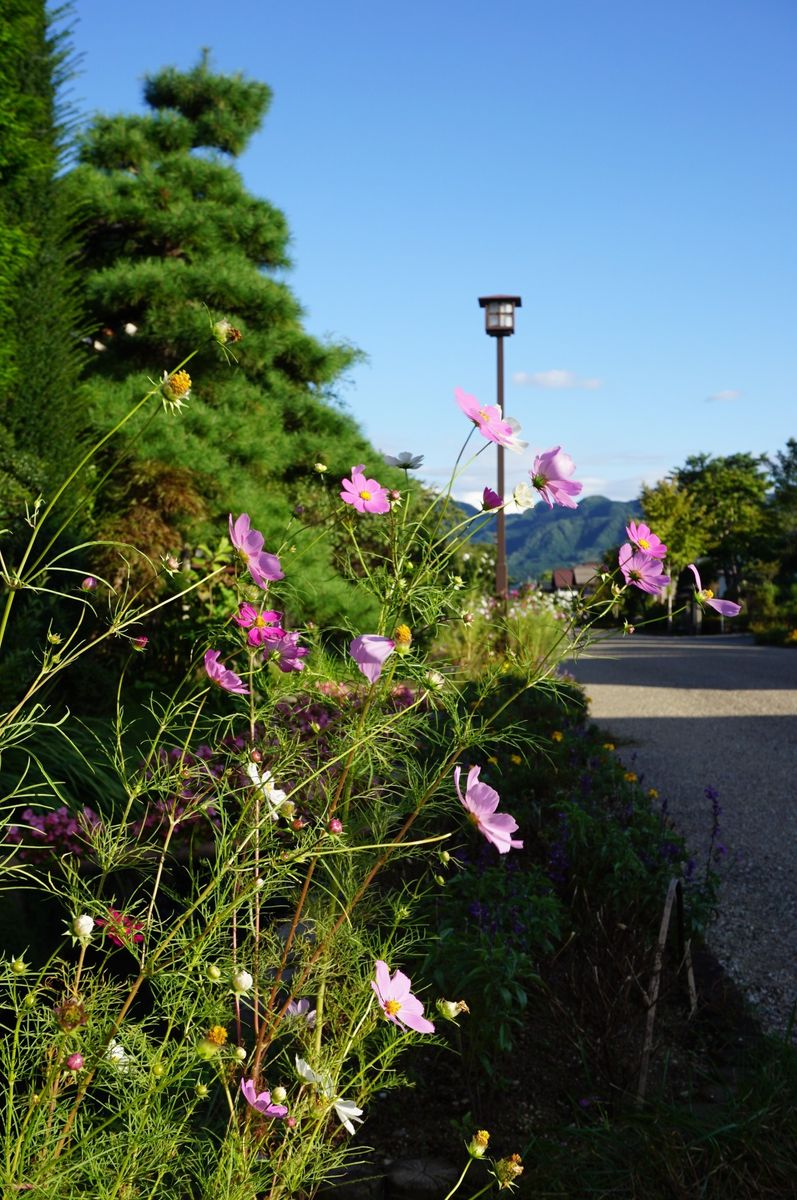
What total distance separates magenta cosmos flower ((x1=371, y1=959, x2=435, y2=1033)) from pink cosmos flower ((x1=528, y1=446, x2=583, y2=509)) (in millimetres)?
627

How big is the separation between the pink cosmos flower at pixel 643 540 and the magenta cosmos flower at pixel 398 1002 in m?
0.67

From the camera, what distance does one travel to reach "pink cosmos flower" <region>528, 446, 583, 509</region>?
1.33 m

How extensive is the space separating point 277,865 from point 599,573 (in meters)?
0.61

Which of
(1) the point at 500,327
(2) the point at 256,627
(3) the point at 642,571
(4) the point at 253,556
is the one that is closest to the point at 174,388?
(4) the point at 253,556

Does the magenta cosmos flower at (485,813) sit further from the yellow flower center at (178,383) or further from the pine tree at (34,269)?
the pine tree at (34,269)

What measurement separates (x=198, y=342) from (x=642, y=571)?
25.3 feet

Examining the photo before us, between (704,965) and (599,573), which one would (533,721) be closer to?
(704,965)

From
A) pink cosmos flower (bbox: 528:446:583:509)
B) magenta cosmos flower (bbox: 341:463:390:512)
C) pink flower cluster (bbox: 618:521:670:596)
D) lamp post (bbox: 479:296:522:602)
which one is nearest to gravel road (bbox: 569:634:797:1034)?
pink flower cluster (bbox: 618:521:670:596)

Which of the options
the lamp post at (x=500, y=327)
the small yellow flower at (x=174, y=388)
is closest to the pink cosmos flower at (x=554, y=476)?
the small yellow flower at (x=174, y=388)

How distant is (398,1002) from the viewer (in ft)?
4.03

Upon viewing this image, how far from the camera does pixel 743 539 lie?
33.6m

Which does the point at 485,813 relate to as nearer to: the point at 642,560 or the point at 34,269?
the point at 642,560

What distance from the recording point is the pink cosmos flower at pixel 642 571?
1395 mm

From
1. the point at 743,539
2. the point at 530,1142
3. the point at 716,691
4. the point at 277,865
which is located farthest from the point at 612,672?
the point at 743,539
